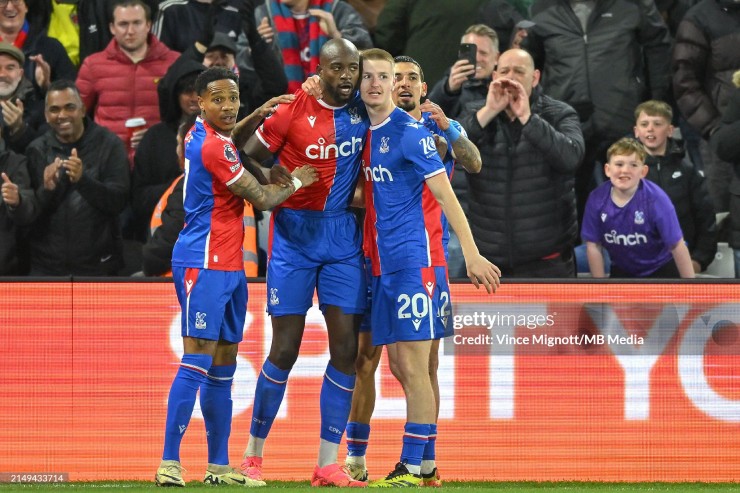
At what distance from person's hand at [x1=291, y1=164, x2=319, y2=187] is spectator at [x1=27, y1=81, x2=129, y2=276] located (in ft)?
10.4

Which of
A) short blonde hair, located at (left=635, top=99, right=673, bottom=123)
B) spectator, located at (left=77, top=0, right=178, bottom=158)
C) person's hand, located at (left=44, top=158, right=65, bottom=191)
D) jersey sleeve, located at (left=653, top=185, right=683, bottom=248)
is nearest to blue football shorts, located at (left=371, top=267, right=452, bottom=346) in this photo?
jersey sleeve, located at (left=653, top=185, right=683, bottom=248)

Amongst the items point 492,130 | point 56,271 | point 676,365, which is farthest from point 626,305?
point 56,271

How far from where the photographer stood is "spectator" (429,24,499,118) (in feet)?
36.1

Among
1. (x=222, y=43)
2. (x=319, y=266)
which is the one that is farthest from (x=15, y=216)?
(x=319, y=266)

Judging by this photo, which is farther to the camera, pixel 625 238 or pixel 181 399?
pixel 625 238

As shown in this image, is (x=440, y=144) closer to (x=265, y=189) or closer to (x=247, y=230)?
(x=265, y=189)

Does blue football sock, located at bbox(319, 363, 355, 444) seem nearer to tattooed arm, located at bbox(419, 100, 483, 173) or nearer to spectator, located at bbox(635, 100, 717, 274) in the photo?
tattooed arm, located at bbox(419, 100, 483, 173)

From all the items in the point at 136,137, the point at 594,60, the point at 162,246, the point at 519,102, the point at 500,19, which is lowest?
the point at 162,246

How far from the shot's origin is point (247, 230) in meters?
9.94

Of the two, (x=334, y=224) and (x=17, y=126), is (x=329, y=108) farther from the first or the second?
(x=17, y=126)

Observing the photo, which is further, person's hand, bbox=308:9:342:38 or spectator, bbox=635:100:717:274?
person's hand, bbox=308:9:342:38

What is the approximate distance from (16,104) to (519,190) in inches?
175

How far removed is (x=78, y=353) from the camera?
896 cm

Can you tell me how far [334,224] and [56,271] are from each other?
3510mm
